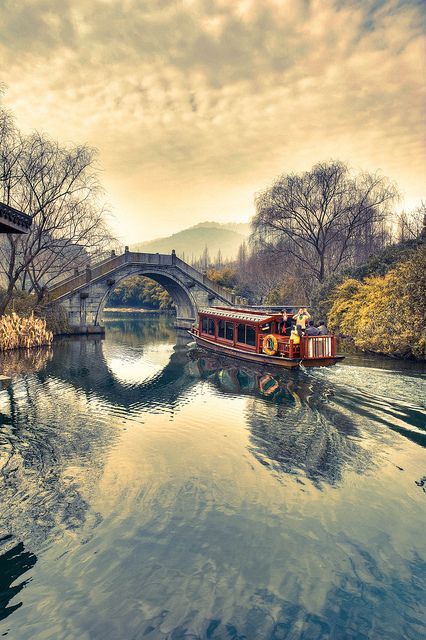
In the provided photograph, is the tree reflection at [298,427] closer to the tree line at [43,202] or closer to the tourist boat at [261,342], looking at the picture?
the tourist boat at [261,342]

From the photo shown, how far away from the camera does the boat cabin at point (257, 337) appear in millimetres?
18906

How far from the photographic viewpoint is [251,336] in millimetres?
22203

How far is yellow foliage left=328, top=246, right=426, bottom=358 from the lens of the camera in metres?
19.7

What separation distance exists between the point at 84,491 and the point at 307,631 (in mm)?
4892

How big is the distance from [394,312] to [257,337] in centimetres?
764

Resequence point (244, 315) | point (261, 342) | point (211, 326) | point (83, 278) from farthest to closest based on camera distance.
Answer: point (83, 278)
point (211, 326)
point (244, 315)
point (261, 342)

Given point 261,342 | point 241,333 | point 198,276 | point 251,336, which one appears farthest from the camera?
point 198,276

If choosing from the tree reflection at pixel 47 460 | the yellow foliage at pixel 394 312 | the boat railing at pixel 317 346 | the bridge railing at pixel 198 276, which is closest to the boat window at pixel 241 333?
the boat railing at pixel 317 346

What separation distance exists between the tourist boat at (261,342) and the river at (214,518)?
14.8 feet

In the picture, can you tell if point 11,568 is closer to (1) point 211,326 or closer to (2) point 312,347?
(2) point 312,347

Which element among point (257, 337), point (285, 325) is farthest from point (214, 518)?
point (285, 325)

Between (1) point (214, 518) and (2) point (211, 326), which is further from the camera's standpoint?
(2) point (211, 326)

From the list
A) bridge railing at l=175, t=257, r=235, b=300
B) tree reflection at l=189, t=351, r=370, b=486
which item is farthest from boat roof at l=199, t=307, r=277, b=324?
bridge railing at l=175, t=257, r=235, b=300

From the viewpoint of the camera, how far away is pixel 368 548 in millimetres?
6203
